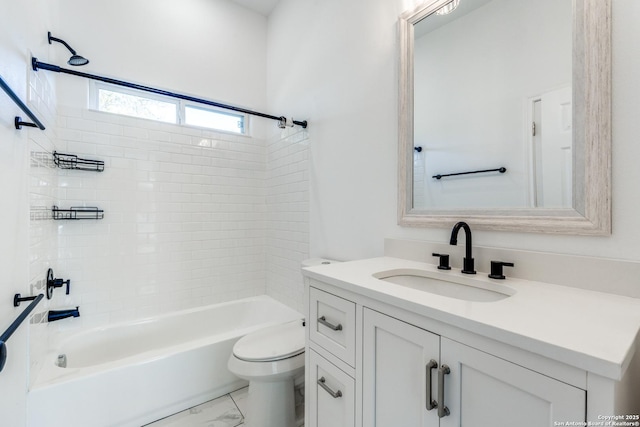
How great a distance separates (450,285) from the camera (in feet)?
3.73

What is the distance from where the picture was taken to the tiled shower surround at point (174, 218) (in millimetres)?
2027

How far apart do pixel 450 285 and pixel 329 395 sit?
0.65 metres

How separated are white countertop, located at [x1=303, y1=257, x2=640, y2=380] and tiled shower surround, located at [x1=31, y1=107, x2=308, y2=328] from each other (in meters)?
1.52

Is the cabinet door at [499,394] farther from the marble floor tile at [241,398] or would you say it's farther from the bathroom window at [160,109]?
the bathroom window at [160,109]

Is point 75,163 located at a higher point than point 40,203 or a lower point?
higher

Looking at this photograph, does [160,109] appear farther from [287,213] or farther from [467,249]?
[467,249]

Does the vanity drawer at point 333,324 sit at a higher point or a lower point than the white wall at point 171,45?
lower

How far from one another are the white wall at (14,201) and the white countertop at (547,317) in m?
1.29

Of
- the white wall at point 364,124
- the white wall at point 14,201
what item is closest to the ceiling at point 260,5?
the white wall at point 364,124

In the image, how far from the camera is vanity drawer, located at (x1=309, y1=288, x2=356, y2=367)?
100cm

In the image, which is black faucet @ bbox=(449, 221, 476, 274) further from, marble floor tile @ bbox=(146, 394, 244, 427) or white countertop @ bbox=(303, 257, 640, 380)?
marble floor tile @ bbox=(146, 394, 244, 427)

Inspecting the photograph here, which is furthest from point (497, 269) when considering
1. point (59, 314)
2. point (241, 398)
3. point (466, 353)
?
point (59, 314)

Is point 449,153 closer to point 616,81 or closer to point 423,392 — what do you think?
point 616,81

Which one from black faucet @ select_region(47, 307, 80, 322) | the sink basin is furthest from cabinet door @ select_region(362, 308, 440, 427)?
black faucet @ select_region(47, 307, 80, 322)
